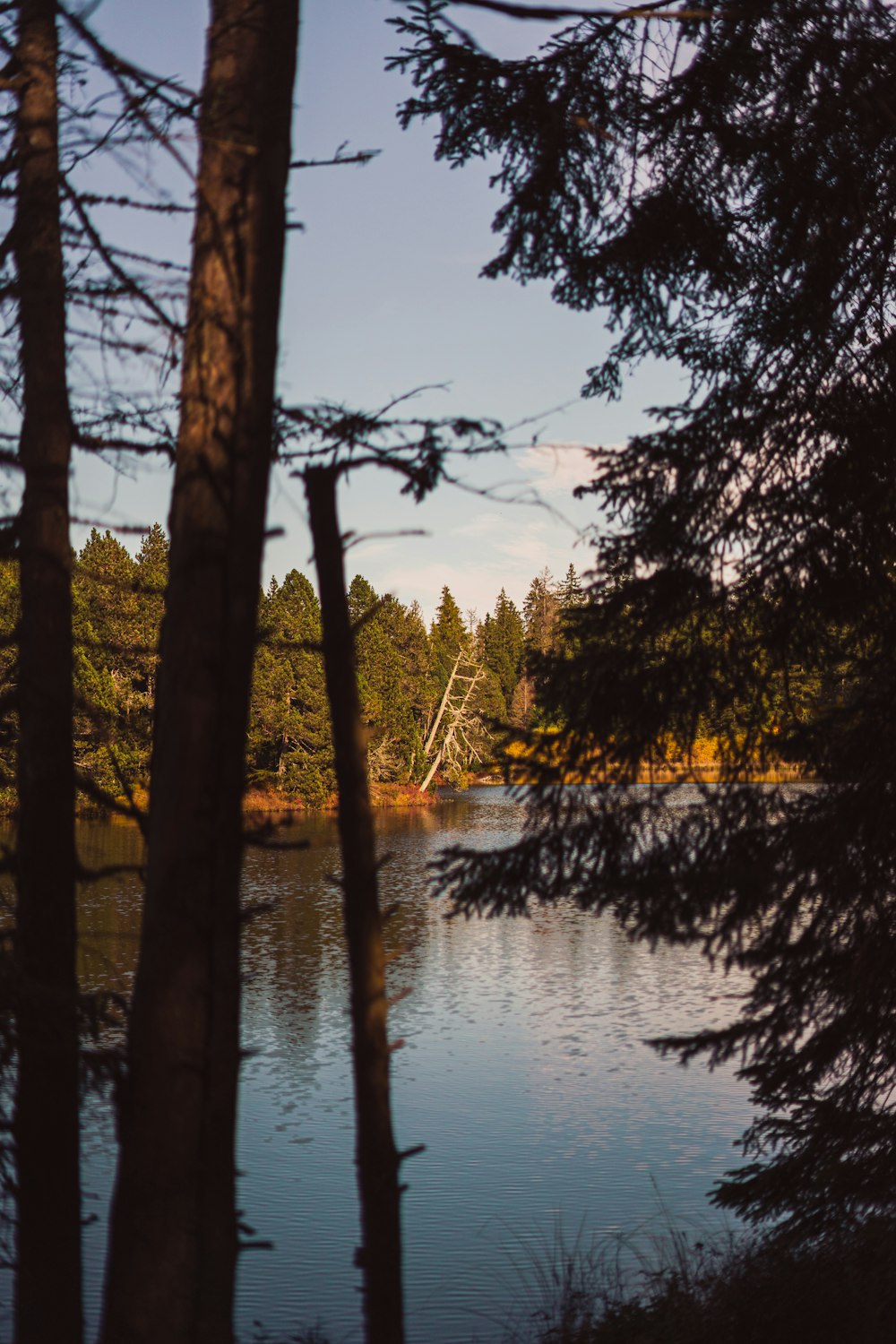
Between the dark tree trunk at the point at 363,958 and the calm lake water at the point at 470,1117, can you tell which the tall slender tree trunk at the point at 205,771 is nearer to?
the dark tree trunk at the point at 363,958

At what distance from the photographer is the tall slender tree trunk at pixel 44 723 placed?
5324 millimetres

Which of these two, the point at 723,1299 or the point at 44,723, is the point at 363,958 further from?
the point at 723,1299

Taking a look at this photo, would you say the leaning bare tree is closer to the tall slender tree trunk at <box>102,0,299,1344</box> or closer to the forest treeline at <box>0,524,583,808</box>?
the tall slender tree trunk at <box>102,0,299,1344</box>

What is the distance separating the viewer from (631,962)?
1897 cm

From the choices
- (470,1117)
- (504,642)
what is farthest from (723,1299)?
(504,642)

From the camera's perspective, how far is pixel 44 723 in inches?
219

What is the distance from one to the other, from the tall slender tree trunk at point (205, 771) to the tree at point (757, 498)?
1.36 metres

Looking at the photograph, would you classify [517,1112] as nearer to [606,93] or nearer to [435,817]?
[606,93]

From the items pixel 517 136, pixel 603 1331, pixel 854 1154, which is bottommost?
pixel 603 1331

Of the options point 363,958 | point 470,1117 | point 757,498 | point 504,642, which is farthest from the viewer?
point 504,642

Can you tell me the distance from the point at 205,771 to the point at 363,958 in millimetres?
918

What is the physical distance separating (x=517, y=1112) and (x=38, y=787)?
7779 mm

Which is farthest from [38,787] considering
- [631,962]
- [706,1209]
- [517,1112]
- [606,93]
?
[631,962]

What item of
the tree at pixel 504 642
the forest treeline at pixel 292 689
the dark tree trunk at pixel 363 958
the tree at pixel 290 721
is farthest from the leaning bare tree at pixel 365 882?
the tree at pixel 504 642
